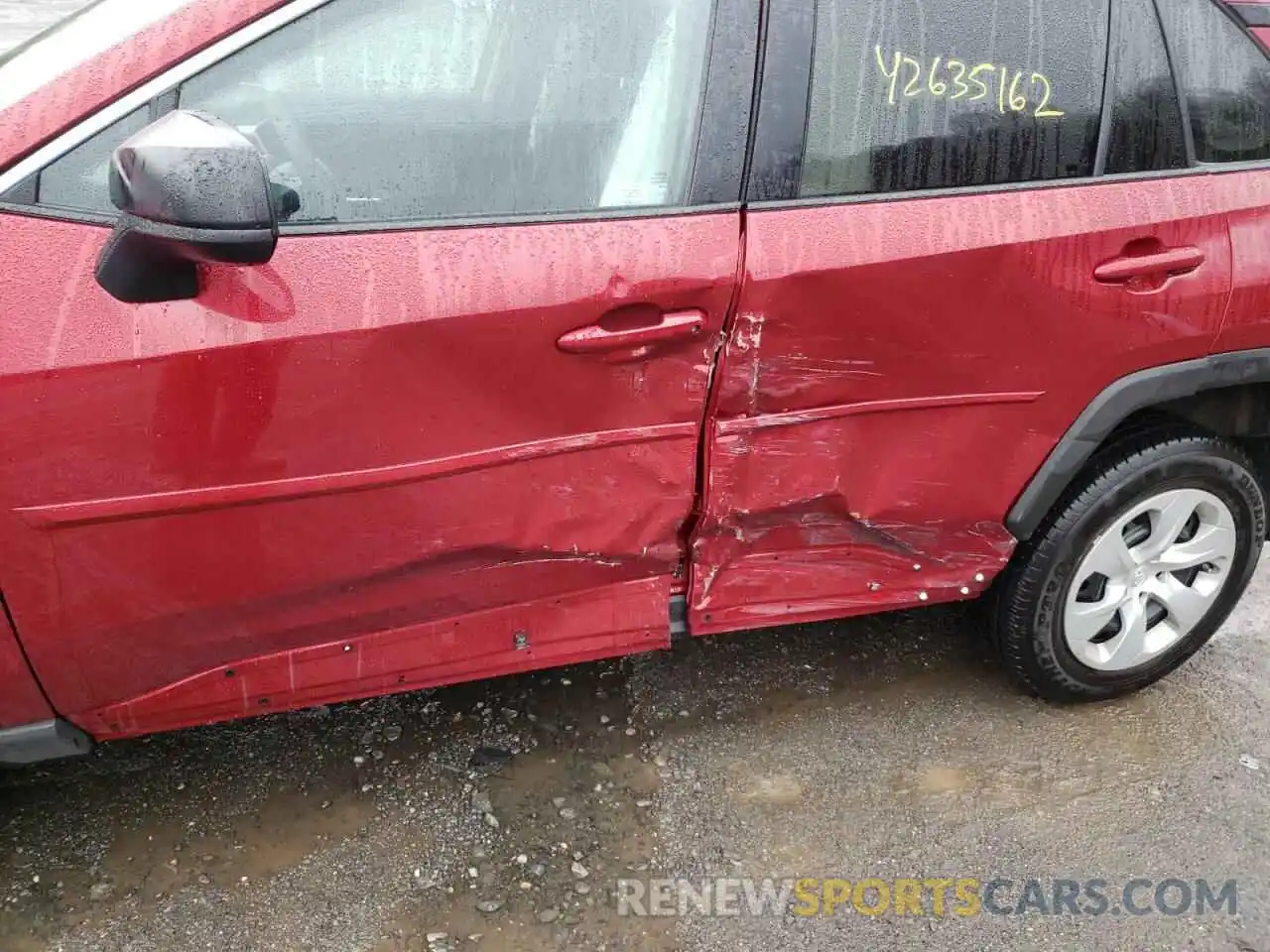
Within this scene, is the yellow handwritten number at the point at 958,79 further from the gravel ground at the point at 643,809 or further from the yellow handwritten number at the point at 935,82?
the gravel ground at the point at 643,809

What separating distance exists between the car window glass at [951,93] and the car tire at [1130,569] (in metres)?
0.71

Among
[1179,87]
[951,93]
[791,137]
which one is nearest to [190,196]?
[791,137]

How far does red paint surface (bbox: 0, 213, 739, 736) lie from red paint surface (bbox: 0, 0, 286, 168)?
13 centimetres

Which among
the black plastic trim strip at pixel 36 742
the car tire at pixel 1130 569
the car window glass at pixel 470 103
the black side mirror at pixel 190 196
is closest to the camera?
the black side mirror at pixel 190 196

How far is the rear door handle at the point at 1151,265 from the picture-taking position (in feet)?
6.48

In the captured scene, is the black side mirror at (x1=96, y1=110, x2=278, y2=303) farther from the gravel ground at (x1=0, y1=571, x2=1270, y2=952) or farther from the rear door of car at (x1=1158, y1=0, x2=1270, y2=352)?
the rear door of car at (x1=1158, y1=0, x2=1270, y2=352)

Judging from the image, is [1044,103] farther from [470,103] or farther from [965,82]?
[470,103]

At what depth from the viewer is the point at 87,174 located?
1509 mm

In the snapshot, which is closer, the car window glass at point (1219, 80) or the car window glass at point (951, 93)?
the car window glass at point (951, 93)

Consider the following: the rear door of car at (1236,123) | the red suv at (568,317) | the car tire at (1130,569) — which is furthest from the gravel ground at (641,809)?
the rear door of car at (1236,123)

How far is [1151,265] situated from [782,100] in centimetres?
84

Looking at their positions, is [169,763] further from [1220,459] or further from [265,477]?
[1220,459]

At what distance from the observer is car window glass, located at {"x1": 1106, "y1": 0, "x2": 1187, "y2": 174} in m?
2.00

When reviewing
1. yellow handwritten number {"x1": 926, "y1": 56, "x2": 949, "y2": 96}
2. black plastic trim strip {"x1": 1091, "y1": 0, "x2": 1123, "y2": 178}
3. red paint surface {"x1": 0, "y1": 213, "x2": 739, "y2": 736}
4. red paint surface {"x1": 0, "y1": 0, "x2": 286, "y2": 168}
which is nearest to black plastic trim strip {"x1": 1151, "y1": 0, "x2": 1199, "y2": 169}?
black plastic trim strip {"x1": 1091, "y1": 0, "x2": 1123, "y2": 178}
